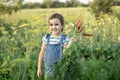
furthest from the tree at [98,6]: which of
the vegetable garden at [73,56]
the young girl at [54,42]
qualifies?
the young girl at [54,42]

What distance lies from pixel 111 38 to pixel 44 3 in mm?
56046

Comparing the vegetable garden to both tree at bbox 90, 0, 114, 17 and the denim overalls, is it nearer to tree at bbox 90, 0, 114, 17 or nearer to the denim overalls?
the denim overalls

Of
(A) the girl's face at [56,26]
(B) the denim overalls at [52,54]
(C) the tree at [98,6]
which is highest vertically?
(A) the girl's face at [56,26]

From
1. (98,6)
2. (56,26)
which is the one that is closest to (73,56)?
(56,26)

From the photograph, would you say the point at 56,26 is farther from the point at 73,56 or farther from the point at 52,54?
the point at 73,56

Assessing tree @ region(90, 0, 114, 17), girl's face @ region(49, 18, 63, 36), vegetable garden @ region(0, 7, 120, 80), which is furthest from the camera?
tree @ region(90, 0, 114, 17)

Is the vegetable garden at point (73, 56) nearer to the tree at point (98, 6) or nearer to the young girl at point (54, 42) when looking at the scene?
the young girl at point (54, 42)

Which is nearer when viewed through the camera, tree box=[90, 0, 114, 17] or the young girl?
the young girl

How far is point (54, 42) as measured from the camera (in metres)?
3.75

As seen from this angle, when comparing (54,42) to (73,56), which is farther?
(54,42)

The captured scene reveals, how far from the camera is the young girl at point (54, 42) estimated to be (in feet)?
12.1

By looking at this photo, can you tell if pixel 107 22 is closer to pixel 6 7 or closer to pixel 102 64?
pixel 102 64

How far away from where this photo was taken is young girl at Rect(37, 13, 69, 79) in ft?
12.1

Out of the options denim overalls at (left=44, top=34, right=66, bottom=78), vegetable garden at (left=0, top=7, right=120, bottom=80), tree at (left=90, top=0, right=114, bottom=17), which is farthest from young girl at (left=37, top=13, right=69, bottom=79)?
A: tree at (left=90, top=0, right=114, bottom=17)
